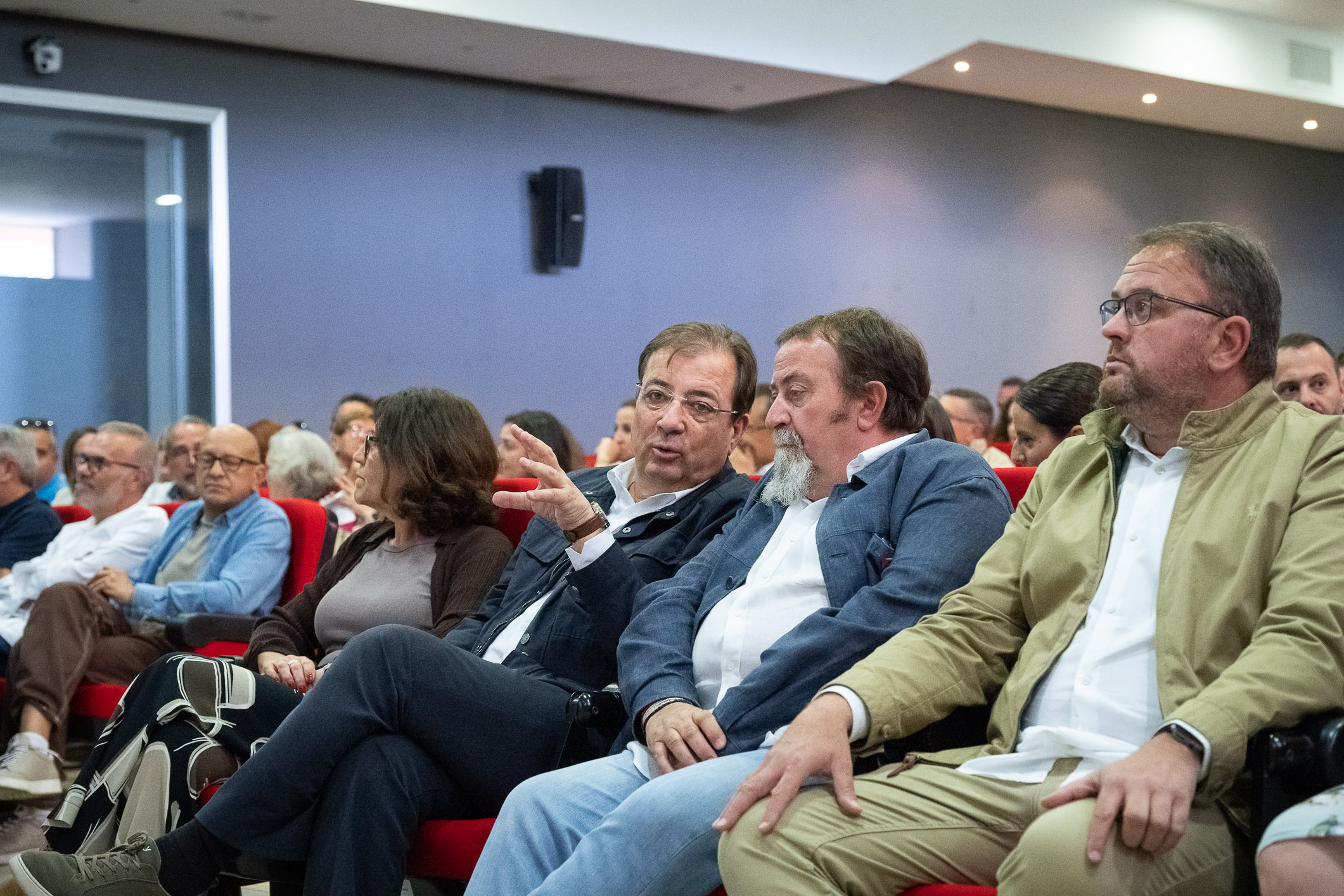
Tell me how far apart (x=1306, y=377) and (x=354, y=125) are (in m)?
5.30

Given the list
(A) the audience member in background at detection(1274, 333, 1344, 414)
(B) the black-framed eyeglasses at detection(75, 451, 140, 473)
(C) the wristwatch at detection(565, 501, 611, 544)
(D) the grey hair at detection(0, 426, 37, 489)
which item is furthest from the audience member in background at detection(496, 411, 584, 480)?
(C) the wristwatch at detection(565, 501, 611, 544)

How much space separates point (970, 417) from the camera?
5.48 meters

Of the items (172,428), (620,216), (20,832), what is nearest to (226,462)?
(20,832)

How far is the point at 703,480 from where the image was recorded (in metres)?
2.41

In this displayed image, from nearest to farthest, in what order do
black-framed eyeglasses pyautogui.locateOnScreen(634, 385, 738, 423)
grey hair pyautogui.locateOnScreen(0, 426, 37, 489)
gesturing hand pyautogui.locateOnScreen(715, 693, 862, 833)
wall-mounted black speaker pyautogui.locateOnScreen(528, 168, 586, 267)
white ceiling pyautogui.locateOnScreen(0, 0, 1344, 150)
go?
gesturing hand pyautogui.locateOnScreen(715, 693, 862, 833)
black-framed eyeglasses pyautogui.locateOnScreen(634, 385, 738, 423)
grey hair pyautogui.locateOnScreen(0, 426, 37, 489)
white ceiling pyautogui.locateOnScreen(0, 0, 1344, 150)
wall-mounted black speaker pyautogui.locateOnScreen(528, 168, 586, 267)

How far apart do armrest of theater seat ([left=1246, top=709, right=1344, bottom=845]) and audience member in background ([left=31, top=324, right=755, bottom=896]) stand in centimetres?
100

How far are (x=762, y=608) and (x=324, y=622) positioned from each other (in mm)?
1048

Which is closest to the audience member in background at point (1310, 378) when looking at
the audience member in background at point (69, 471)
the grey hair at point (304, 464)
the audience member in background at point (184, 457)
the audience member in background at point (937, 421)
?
the audience member in background at point (937, 421)

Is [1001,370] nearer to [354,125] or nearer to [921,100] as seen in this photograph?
[921,100]

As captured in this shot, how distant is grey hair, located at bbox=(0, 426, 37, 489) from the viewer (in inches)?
160

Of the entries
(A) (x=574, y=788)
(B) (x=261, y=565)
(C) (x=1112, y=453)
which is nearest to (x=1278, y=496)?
(C) (x=1112, y=453)

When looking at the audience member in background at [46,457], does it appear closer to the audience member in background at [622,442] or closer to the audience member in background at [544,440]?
the audience member in background at [544,440]

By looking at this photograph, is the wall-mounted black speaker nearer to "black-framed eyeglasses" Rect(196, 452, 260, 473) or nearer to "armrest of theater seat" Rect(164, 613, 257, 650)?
"black-framed eyeglasses" Rect(196, 452, 260, 473)

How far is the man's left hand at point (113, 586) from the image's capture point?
3299mm
